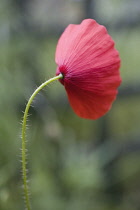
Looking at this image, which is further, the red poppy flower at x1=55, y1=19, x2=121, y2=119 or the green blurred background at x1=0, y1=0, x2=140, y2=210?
the green blurred background at x1=0, y1=0, x2=140, y2=210

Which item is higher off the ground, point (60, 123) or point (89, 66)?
point (89, 66)

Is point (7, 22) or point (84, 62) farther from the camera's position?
point (7, 22)

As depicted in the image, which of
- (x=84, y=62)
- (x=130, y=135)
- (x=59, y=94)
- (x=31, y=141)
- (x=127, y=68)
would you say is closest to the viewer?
(x=84, y=62)

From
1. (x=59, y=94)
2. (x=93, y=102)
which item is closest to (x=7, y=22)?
(x=59, y=94)

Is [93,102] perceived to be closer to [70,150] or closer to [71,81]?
[71,81]
